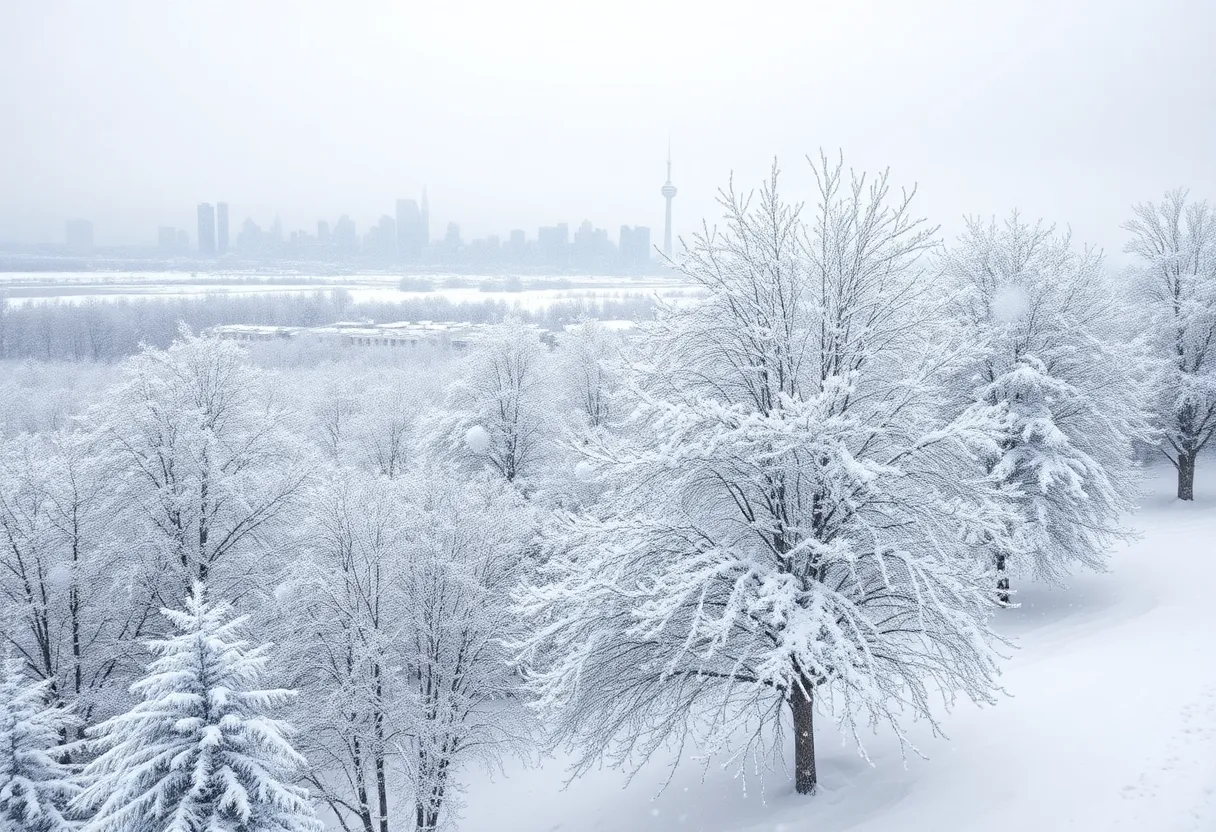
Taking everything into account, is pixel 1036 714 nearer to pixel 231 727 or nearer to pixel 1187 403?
pixel 231 727

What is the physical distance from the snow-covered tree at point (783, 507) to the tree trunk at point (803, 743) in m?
Result: 0.03

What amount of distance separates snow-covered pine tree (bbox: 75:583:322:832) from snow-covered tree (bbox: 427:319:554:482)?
16.3 m

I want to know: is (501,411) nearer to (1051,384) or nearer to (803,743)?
(1051,384)

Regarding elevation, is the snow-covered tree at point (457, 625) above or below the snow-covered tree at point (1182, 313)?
below

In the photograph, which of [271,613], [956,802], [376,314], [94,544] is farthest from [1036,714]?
[376,314]

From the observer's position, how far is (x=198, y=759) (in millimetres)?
7742

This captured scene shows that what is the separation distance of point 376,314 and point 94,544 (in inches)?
4310

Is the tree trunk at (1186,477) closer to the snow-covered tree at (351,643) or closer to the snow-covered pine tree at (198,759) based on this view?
the snow-covered tree at (351,643)

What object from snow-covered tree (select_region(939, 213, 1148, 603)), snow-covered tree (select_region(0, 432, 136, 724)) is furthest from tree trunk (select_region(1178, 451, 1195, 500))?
snow-covered tree (select_region(0, 432, 136, 724))

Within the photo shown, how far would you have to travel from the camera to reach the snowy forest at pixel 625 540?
855 cm

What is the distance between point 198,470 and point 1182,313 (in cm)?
3126

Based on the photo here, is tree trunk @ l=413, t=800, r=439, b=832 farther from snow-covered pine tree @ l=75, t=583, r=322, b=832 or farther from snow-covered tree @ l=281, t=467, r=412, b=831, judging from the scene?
snow-covered pine tree @ l=75, t=583, r=322, b=832

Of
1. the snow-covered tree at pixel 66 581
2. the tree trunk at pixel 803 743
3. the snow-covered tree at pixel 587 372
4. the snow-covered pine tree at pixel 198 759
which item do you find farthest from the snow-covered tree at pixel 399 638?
the snow-covered tree at pixel 587 372

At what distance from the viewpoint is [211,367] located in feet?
67.8
